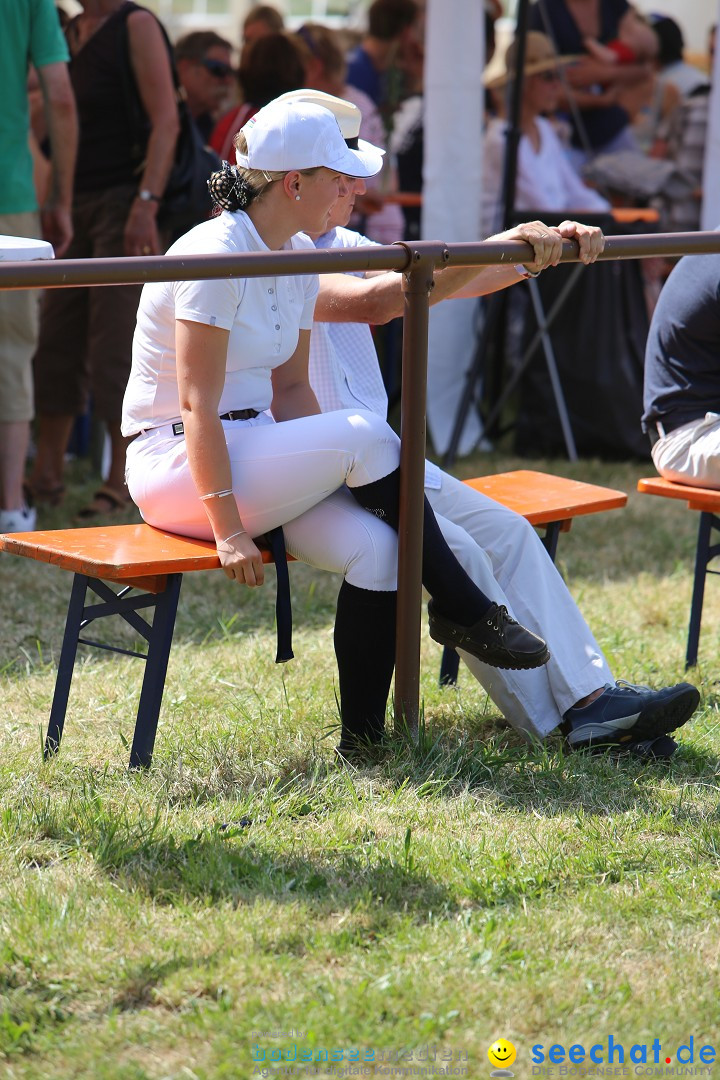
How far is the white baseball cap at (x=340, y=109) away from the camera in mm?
2877

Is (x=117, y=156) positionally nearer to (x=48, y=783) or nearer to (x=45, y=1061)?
(x=48, y=783)

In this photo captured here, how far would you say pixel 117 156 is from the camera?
5.14 m

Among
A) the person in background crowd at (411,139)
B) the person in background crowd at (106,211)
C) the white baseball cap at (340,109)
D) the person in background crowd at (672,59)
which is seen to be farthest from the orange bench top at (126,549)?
the person in background crowd at (672,59)

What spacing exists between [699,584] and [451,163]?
3.14 meters

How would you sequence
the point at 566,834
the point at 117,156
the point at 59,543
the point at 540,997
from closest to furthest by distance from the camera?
the point at 540,997 → the point at 566,834 → the point at 59,543 → the point at 117,156

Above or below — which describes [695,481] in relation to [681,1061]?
above

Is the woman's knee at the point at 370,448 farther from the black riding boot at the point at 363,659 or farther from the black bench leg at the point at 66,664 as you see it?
the black bench leg at the point at 66,664

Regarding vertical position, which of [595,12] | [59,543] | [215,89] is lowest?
[59,543]

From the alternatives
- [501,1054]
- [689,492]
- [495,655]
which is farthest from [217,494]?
[689,492]

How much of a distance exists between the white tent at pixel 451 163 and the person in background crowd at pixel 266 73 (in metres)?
0.60

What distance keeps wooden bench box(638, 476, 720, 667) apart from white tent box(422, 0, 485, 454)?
2.81m

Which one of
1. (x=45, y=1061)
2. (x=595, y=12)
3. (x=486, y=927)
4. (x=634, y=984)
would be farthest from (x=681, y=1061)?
(x=595, y=12)

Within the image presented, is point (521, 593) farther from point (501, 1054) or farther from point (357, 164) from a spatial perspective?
point (501, 1054)

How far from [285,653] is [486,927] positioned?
71cm
